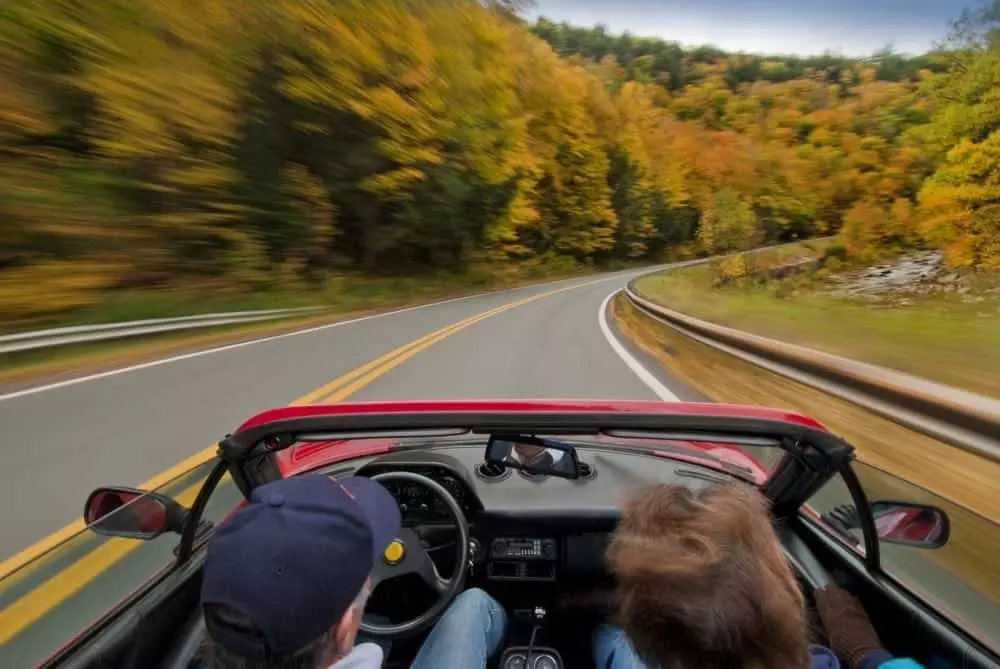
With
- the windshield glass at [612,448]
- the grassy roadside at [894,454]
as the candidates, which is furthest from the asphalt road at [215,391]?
the windshield glass at [612,448]

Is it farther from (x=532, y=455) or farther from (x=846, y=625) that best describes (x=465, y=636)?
(x=846, y=625)

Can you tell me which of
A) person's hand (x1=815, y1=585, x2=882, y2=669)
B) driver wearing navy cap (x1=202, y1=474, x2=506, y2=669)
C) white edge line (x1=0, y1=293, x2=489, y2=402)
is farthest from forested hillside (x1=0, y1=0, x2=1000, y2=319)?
person's hand (x1=815, y1=585, x2=882, y2=669)

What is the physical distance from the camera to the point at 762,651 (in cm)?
138

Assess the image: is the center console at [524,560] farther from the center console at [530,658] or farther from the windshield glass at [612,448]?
the center console at [530,658]

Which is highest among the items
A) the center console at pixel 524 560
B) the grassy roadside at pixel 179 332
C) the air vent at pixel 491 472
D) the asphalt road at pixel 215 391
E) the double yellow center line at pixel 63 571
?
the air vent at pixel 491 472

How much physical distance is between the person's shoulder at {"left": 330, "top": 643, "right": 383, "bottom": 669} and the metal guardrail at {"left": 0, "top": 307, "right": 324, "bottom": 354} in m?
11.0

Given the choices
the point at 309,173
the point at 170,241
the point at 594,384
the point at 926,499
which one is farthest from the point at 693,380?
the point at 309,173

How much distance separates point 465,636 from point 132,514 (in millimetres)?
1038

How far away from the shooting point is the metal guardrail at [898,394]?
14.9 feet

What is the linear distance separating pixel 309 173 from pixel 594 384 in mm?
22433

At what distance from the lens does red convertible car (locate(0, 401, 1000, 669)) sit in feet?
6.74

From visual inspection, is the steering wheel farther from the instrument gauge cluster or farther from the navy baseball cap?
the navy baseball cap

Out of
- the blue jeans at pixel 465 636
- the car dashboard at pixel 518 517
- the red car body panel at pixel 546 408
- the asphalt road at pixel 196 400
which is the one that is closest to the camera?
the red car body panel at pixel 546 408

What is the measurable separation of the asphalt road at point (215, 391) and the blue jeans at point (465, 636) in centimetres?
311
